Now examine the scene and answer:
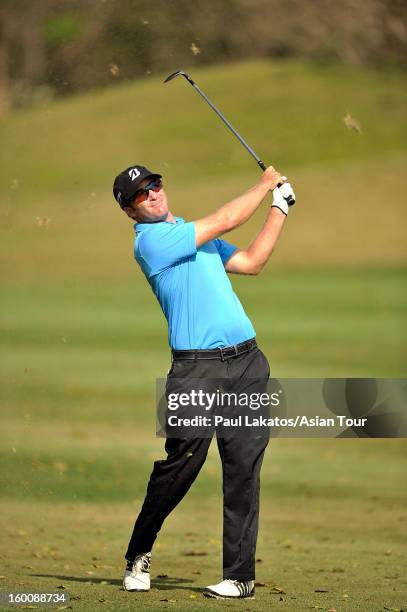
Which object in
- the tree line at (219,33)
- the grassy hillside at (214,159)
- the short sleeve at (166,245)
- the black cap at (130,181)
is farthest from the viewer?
the tree line at (219,33)

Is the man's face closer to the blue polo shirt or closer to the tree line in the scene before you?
the blue polo shirt

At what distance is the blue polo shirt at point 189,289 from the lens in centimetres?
680

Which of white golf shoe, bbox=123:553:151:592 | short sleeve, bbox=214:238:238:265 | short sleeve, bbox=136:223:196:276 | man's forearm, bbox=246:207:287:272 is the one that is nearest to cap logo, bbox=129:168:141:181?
short sleeve, bbox=136:223:196:276

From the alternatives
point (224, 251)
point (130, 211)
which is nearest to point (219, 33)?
point (224, 251)

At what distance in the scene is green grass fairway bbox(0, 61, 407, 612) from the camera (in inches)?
332

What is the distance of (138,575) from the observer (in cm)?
694

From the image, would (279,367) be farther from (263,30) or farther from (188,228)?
(263,30)

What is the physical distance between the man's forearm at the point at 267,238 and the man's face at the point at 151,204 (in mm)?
492

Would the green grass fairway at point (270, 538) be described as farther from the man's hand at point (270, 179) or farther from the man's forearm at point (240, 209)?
the man's hand at point (270, 179)

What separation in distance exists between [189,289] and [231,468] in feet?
2.99

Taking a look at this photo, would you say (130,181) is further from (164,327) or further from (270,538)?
(164,327)

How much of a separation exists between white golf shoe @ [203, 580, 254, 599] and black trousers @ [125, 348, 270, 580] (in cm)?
3

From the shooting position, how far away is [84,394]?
16938mm

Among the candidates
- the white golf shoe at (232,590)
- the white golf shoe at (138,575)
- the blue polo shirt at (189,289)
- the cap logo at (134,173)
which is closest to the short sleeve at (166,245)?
the blue polo shirt at (189,289)
